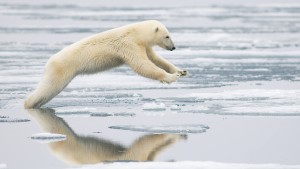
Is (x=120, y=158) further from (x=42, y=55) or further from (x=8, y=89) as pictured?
(x=42, y=55)

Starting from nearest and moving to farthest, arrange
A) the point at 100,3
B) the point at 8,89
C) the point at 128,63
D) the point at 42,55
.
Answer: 1. the point at 128,63
2. the point at 8,89
3. the point at 42,55
4. the point at 100,3

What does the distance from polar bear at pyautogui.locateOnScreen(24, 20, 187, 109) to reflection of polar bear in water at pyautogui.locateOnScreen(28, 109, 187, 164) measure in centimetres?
129

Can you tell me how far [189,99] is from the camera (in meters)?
9.19

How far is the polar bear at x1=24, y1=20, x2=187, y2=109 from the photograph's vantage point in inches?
334

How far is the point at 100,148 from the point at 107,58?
102 inches

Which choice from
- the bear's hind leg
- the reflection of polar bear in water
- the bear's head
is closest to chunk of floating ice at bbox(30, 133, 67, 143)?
the reflection of polar bear in water

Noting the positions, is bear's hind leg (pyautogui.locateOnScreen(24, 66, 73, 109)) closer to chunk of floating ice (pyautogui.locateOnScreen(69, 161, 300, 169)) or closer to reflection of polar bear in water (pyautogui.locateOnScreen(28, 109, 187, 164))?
reflection of polar bear in water (pyautogui.locateOnScreen(28, 109, 187, 164))

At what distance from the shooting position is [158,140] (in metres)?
6.62

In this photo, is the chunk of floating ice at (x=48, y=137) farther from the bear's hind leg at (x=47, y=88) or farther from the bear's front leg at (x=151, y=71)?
the bear's front leg at (x=151, y=71)

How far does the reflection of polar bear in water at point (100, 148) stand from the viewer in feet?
19.4

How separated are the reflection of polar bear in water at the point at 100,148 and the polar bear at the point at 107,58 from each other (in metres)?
1.29

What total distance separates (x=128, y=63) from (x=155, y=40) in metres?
0.39

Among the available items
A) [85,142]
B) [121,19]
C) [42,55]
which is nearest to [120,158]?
[85,142]

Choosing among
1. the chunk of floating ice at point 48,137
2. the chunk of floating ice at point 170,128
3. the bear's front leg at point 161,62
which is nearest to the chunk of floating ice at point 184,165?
the chunk of floating ice at point 48,137
